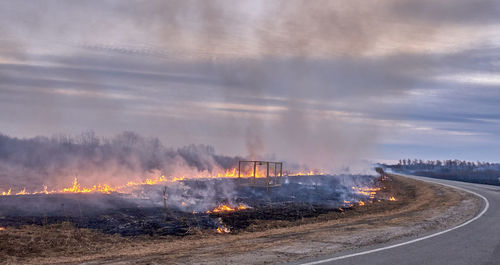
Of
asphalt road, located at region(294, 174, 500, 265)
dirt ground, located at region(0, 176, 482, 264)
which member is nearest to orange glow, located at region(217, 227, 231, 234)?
dirt ground, located at region(0, 176, 482, 264)

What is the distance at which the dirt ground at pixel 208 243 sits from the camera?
1116 cm

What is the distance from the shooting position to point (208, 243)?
1570cm

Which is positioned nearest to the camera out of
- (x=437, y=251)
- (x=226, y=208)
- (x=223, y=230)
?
(x=437, y=251)

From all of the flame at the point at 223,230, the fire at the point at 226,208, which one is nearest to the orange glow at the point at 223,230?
the flame at the point at 223,230

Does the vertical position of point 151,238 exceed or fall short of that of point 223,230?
it falls short

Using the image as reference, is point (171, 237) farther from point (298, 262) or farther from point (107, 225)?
point (298, 262)

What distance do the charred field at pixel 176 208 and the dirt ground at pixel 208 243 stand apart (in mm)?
1234

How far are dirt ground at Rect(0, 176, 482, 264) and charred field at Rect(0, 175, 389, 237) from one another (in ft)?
4.05

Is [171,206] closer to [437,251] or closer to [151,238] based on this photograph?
[151,238]

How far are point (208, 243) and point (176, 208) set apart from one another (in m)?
11.4

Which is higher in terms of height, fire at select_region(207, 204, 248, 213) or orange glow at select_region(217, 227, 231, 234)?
fire at select_region(207, 204, 248, 213)

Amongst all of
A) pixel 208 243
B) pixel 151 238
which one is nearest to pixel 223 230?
pixel 151 238

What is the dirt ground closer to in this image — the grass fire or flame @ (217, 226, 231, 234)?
flame @ (217, 226, 231, 234)

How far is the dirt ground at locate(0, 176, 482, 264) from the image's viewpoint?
11.2 m
